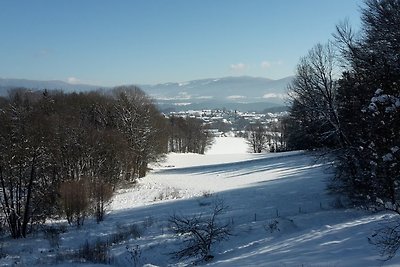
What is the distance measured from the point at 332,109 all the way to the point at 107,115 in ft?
108

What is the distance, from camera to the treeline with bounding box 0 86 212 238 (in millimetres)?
22656

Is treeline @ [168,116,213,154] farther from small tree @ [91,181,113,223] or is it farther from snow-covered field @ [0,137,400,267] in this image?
small tree @ [91,181,113,223]

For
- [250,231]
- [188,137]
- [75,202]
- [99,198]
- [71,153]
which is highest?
[71,153]

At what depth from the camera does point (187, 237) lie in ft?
56.5

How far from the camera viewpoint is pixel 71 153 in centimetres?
3581

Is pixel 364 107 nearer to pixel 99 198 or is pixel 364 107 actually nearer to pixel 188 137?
pixel 99 198

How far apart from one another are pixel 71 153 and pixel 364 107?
31445mm

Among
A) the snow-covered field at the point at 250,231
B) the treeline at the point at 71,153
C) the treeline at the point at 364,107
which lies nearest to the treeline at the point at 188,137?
the treeline at the point at 71,153

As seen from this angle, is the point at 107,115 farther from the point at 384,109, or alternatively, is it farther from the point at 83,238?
the point at 384,109

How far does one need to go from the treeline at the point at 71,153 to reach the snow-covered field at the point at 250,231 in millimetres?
1861

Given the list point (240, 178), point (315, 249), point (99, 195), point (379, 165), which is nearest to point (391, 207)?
point (379, 165)

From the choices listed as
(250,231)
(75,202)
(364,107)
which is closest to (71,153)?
(75,202)

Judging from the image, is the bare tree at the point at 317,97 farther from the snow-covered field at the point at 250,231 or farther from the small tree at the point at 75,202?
the small tree at the point at 75,202

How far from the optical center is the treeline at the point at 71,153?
2266cm
